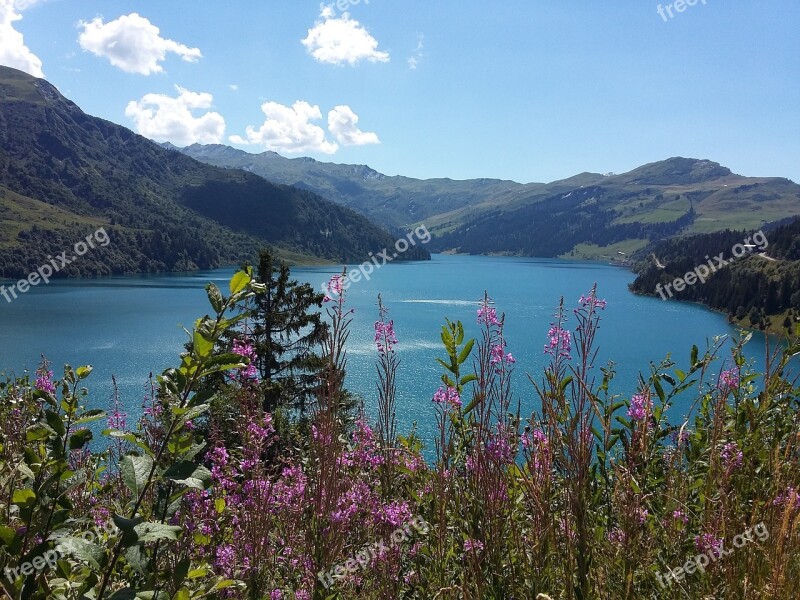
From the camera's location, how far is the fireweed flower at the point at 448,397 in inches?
127

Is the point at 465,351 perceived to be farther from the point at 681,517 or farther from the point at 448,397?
the point at 681,517

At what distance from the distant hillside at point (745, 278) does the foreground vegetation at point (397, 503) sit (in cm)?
8343

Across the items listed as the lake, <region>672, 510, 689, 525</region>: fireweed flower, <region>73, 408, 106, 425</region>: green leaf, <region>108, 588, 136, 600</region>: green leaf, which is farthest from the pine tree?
<region>108, 588, 136, 600</region>: green leaf

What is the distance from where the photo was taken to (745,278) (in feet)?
362

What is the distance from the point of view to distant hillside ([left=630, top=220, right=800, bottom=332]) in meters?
102

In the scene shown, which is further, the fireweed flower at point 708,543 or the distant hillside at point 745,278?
the distant hillside at point 745,278

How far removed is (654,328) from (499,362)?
90.0 m

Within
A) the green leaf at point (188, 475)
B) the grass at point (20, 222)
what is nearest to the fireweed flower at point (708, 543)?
the green leaf at point (188, 475)

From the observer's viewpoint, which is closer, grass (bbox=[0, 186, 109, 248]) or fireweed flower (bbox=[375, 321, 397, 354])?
fireweed flower (bbox=[375, 321, 397, 354])

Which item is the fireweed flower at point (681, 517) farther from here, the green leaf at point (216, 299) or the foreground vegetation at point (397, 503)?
the green leaf at point (216, 299)

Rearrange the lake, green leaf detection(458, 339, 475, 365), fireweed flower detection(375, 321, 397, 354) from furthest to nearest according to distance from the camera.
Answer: the lake, fireweed flower detection(375, 321, 397, 354), green leaf detection(458, 339, 475, 365)

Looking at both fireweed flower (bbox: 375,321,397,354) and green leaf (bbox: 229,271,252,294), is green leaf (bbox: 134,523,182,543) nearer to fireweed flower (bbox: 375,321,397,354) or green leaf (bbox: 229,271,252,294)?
green leaf (bbox: 229,271,252,294)

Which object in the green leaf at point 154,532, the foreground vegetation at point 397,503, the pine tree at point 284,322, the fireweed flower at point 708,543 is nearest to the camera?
the green leaf at point 154,532

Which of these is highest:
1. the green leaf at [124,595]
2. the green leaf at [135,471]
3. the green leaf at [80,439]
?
the green leaf at [80,439]
